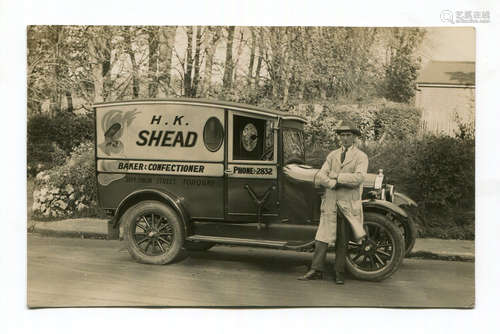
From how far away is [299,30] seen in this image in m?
4.98

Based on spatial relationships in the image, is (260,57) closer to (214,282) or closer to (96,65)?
(96,65)

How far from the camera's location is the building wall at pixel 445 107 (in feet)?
16.5

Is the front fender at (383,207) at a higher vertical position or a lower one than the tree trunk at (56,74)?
lower

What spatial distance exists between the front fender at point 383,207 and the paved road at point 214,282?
550 mm

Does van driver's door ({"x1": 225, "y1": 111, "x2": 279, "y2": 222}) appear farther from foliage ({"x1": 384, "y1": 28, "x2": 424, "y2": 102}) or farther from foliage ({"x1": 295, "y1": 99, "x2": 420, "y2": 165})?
foliage ({"x1": 384, "y1": 28, "x2": 424, "y2": 102})

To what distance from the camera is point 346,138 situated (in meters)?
4.98

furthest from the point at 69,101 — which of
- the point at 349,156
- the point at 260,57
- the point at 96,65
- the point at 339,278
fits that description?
the point at 339,278

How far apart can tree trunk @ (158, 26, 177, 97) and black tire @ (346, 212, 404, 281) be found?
237 centimetres

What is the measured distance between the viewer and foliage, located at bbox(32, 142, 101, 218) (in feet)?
16.7

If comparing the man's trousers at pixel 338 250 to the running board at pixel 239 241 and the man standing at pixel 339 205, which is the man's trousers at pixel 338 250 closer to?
the man standing at pixel 339 205

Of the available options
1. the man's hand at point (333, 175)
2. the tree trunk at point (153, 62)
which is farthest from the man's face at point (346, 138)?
the tree trunk at point (153, 62)

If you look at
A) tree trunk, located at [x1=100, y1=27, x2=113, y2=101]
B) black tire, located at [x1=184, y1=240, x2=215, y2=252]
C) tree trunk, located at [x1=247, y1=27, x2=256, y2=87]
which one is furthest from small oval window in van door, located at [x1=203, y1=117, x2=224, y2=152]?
tree trunk, located at [x1=100, y1=27, x2=113, y2=101]
